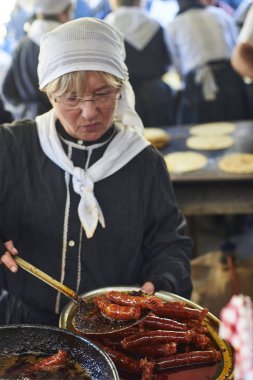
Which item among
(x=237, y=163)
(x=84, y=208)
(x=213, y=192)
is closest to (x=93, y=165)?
(x=84, y=208)

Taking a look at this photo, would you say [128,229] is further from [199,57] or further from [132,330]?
[199,57]

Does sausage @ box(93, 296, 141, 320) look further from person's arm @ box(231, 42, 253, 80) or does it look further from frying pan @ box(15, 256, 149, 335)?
person's arm @ box(231, 42, 253, 80)

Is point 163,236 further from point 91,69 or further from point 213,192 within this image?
point 213,192

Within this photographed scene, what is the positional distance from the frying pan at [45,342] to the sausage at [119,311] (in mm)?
228

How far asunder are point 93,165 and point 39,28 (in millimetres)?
3623

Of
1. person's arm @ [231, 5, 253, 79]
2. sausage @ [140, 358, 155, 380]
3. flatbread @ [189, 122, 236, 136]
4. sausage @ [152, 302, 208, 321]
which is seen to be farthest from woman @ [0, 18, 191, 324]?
flatbread @ [189, 122, 236, 136]

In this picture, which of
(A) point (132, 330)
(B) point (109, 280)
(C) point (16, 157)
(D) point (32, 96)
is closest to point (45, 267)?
(B) point (109, 280)

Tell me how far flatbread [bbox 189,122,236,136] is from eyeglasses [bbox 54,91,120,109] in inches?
124

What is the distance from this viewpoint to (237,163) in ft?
13.7

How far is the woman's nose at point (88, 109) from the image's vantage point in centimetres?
205

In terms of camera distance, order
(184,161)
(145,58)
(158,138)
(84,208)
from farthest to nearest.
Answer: (145,58), (158,138), (184,161), (84,208)

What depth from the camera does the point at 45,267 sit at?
229 centimetres

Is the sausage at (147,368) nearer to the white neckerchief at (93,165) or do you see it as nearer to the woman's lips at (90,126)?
the white neckerchief at (93,165)

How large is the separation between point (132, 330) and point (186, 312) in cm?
21
